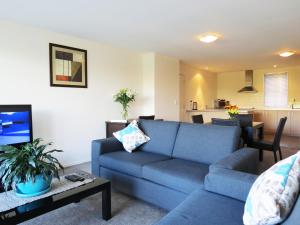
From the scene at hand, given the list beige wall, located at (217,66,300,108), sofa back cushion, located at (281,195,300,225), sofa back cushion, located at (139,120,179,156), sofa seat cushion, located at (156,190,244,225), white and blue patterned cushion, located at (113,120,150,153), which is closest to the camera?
sofa back cushion, located at (281,195,300,225)

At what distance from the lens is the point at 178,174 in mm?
2123

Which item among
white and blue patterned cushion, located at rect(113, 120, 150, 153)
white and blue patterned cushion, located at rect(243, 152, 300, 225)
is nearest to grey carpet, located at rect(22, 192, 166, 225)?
white and blue patterned cushion, located at rect(113, 120, 150, 153)

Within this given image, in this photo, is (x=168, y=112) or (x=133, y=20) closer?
(x=133, y=20)

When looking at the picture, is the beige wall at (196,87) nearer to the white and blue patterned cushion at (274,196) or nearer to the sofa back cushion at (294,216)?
the white and blue patterned cushion at (274,196)

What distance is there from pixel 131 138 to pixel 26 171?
1.49 metres

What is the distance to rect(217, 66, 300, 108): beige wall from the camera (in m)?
7.62

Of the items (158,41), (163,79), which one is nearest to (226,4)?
(158,41)

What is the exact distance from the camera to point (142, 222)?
6.85 feet

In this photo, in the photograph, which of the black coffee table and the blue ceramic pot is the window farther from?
the blue ceramic pot

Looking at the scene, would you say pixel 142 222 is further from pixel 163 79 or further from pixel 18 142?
pixel 163 79

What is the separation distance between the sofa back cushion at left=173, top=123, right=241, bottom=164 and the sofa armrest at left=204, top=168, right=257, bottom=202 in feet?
2.31

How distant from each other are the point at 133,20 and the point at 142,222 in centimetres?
272

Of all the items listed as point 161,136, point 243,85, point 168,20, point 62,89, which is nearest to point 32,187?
point 161,136

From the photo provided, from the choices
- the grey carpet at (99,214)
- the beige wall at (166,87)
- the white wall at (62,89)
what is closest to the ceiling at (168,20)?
the white wall at (62,89)
